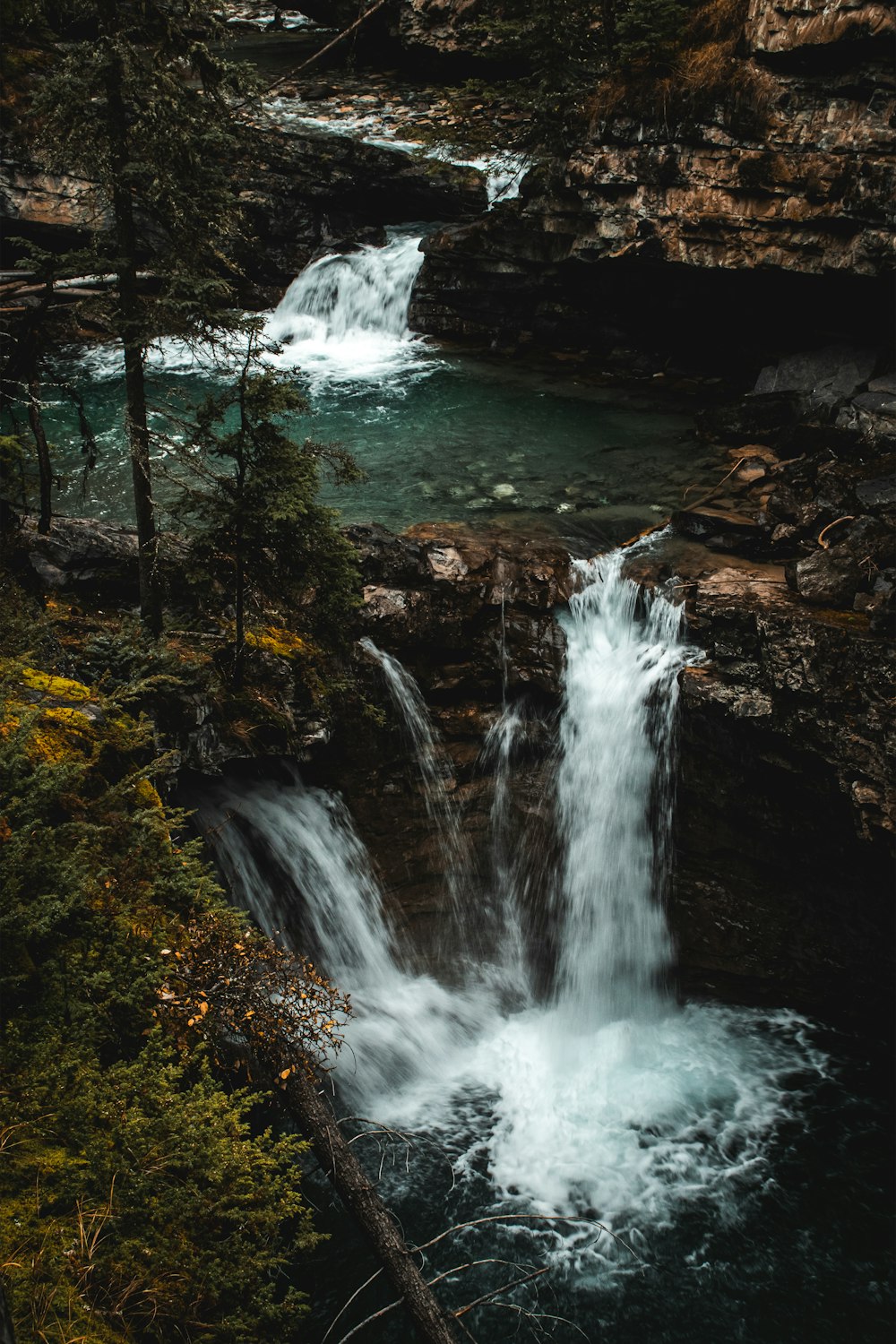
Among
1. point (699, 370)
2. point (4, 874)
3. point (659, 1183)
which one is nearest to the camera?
point (4, 874)

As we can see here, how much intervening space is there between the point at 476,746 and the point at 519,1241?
5.26m

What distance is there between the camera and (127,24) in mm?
7242

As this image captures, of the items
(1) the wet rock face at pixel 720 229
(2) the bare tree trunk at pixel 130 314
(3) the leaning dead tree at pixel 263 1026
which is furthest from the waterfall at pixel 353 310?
(3) the leaning dead tree at pixel 263 1026

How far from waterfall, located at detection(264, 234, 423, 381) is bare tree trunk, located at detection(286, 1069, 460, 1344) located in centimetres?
1648

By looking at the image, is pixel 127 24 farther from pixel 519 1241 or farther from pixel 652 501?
pixel 519 1241

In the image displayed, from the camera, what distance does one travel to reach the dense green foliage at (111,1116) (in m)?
4.43

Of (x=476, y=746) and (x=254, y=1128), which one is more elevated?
(x=476, y=746)

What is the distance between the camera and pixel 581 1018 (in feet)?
35.8

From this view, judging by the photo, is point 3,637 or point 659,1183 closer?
point 3,637

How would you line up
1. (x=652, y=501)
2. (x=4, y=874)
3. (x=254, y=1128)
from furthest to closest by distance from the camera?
(x=652, y=501) < (x=254, y=1128) < (x=4, y=874)

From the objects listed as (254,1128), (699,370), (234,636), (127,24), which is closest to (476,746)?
(234,636)

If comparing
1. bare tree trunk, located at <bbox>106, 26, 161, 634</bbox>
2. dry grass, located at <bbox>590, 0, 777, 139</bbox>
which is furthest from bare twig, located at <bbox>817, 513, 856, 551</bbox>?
bare tree trunk, located at <bbox>106, 26, 161, 634</bbox>

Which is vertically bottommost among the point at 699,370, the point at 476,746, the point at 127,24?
the point at 476,746

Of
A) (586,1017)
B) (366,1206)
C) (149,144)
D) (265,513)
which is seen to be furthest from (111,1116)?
(586,1017)
